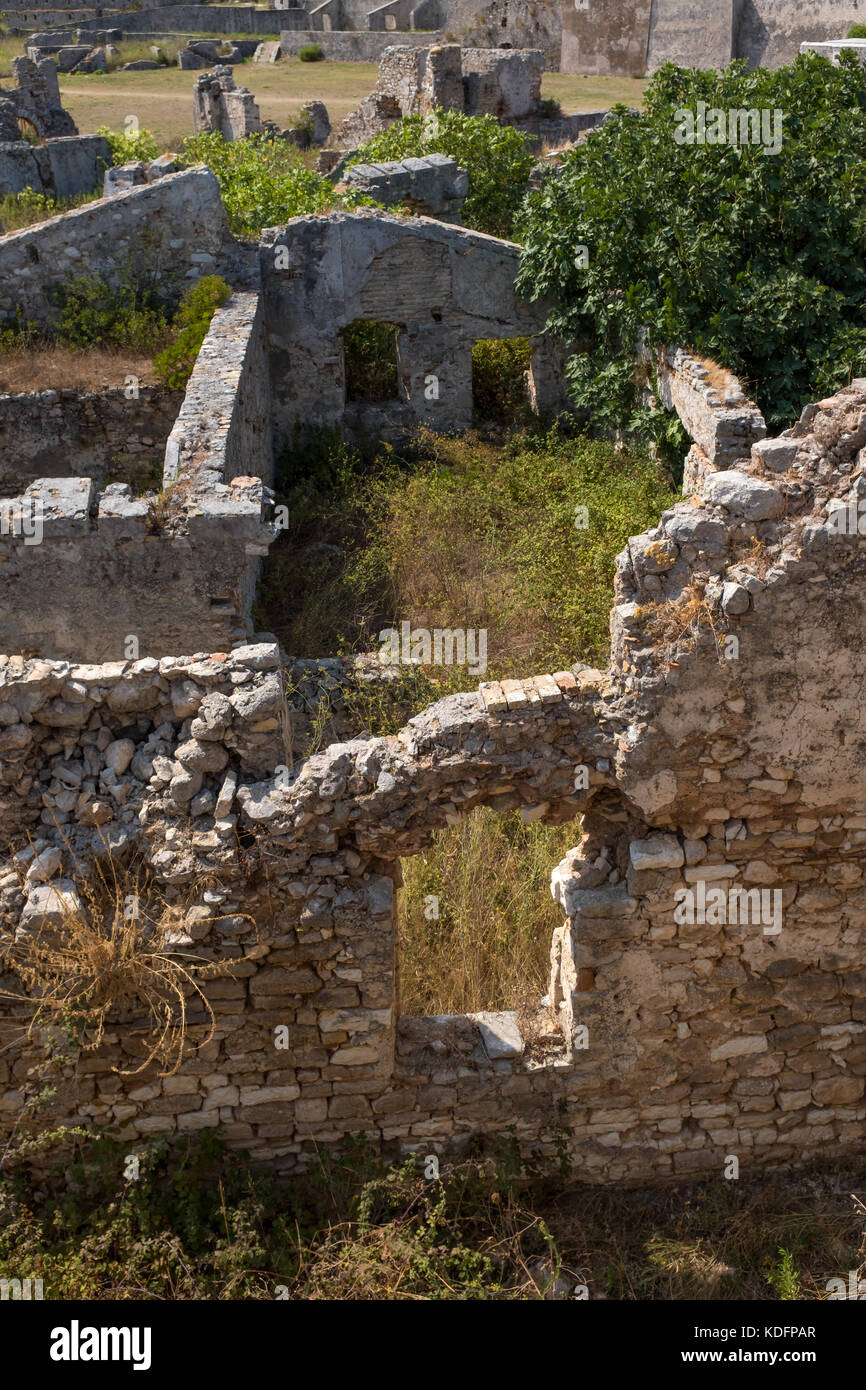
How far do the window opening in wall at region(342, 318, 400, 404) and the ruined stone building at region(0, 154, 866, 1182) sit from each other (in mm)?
8658

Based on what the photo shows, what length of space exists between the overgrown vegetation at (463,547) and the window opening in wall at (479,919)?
1313mm

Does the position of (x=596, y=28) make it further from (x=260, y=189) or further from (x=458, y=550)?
(x=458, y=550)

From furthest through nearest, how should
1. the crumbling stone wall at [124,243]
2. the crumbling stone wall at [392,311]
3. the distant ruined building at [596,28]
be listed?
the distant ruined building at [596,28], the crumbling stone wall at [392,311], the crumbling stone wall at [124,243]

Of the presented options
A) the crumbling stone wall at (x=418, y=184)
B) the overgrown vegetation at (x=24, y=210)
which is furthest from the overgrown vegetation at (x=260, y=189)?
the overgrown vegetation at (x=24, y=210)

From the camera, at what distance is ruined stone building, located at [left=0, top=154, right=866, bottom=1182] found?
4.25m

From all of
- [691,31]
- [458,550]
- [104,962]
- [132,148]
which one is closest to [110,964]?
[104,962]

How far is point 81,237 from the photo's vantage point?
36.7ft

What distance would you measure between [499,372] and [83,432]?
4.82 metres

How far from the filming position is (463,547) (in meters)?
9.65

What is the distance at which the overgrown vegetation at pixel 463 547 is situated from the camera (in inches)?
339

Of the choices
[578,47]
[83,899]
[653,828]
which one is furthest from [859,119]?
[578,47]

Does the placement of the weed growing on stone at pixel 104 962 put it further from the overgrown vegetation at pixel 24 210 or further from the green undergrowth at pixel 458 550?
the overgrown vegetation at pixel 24 210

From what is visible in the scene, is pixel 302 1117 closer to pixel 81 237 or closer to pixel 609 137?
pixel 81 237

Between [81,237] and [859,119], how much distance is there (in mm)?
7352
